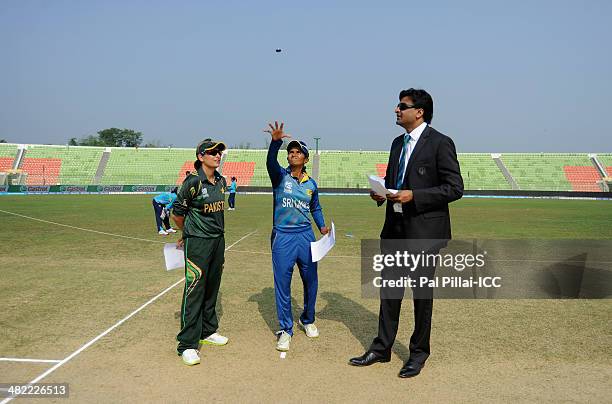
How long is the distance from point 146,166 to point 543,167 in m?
53.8

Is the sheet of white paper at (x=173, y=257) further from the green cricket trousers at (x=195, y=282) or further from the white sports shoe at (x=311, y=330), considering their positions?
the white sports shoe at (x=311, y=330)

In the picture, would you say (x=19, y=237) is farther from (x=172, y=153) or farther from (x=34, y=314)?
(x=172, y=153)

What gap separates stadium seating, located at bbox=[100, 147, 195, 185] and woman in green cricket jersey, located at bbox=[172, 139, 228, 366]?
57.3m

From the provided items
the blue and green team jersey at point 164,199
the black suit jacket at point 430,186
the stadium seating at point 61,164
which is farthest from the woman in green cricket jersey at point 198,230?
the stadium seating at point 61,164

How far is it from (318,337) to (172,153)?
68.4 meters

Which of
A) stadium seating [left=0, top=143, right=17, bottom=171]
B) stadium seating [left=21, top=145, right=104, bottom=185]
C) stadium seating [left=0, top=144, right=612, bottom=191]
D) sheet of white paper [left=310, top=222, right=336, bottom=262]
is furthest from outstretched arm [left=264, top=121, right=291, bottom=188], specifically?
stadium seating [left=0, top=143, right=17, bottom=171]

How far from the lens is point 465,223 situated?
20.0m

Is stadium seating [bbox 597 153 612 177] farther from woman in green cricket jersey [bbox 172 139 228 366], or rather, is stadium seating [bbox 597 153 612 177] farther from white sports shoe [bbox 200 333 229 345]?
woman in green cricket jersey [bbox 172 139 228 366]

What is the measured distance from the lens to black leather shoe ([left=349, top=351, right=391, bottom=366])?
4824mm

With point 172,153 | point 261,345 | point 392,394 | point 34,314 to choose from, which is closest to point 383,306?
point 392,394

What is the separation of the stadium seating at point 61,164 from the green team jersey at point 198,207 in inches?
2375

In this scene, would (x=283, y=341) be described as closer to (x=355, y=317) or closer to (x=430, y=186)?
(x=355, y=317)

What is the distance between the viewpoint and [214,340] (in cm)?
551

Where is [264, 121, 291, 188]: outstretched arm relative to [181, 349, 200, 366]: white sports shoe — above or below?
above
